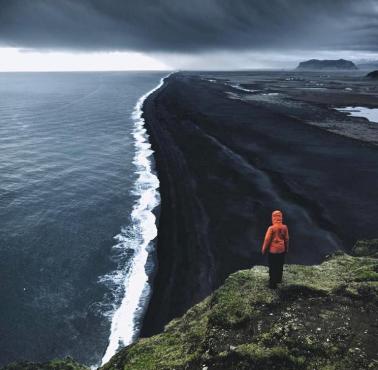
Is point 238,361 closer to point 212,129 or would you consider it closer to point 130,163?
point 130,163

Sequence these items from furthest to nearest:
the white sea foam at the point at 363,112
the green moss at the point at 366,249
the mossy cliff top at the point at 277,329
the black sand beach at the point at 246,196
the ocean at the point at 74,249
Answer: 1. the white sea foam at the point at 363,112
2. the black sand beach at the point at 246,196
3. the green moss at the point at 366,249
4. the ocean at the point at 74,249
5. the mossy cliff top at the point at 277,329

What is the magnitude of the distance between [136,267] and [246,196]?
1410 centimetres

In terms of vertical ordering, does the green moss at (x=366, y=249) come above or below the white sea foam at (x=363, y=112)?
above

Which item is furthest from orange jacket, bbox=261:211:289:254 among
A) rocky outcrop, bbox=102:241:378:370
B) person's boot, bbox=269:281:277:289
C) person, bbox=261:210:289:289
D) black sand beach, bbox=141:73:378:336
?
black sand beach, bbox=141:73:378:336

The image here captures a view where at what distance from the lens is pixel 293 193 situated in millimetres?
34344

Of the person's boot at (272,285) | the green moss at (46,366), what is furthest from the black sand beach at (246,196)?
the person's boot at (272,285)

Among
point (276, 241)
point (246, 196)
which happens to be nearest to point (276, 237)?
point (276, 241)

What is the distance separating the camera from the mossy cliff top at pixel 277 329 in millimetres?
9883

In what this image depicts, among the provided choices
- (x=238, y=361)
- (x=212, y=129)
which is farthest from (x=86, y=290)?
(x=212, y=129)

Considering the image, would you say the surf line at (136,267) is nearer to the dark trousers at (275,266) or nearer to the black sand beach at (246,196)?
the black sand beach at (246,196)

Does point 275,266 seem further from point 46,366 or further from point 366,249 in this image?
point 366,249

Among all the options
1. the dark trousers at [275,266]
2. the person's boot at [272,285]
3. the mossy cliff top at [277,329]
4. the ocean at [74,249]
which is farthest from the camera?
the ocean at [74,249]

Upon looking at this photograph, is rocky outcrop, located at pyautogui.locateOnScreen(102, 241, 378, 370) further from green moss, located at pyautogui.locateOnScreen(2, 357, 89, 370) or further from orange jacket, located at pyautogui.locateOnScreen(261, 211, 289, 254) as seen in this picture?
green moss, located at pyautogui.locateOnScreen(2, 357, 89, 370)

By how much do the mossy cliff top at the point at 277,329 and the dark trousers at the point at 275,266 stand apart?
0.32 meters
